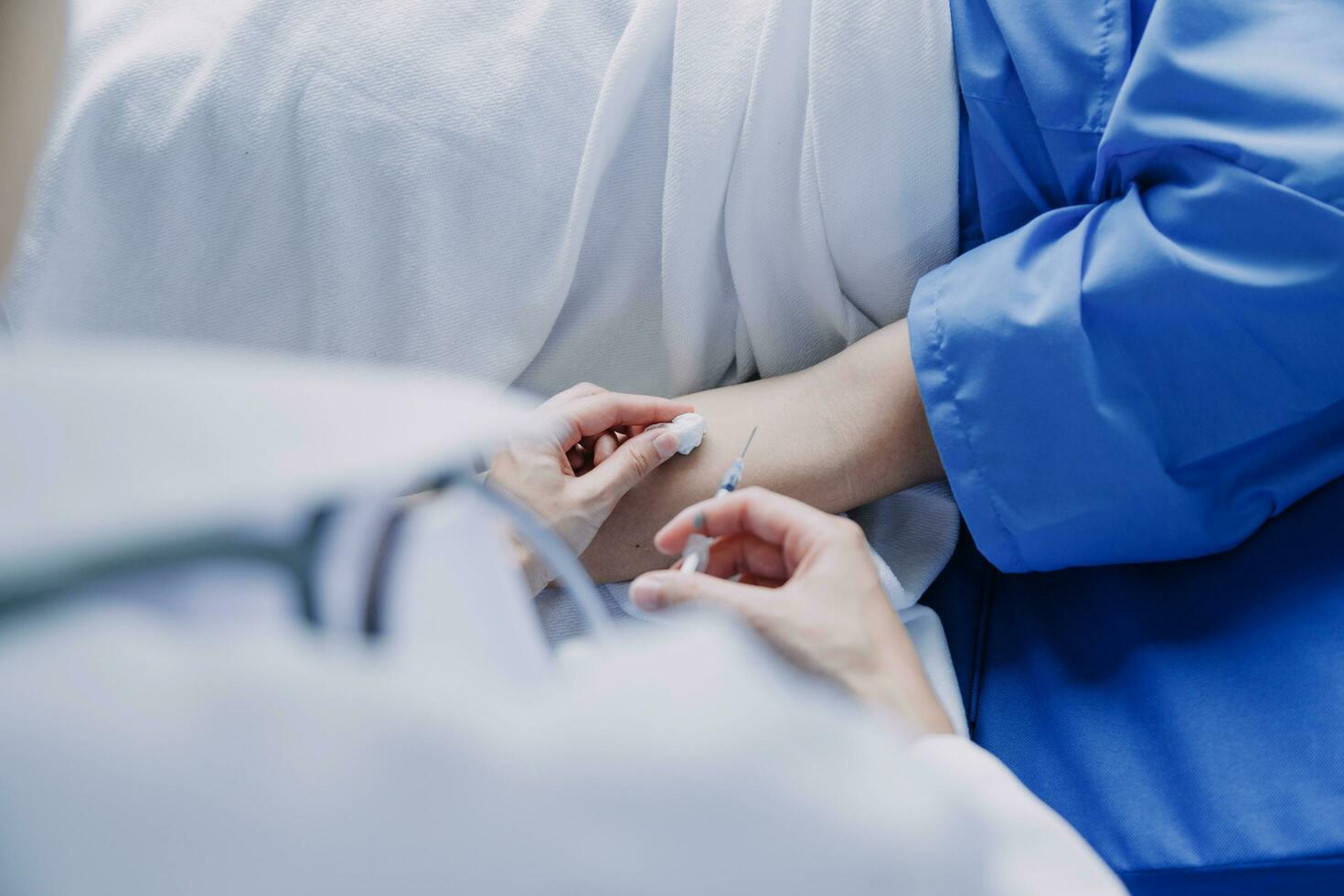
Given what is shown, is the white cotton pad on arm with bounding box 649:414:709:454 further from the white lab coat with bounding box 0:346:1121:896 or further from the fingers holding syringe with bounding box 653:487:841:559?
the white lab coat with bounding box 0:346:1121:896

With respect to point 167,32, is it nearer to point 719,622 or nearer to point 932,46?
point 932,46

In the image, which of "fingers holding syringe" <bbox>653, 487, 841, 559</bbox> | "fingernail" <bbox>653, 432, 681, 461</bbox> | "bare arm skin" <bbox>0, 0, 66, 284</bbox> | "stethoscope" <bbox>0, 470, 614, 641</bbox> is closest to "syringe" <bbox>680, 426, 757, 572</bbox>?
"fingers holding syringe" <bbox>653, 487, 841, 559</bbox>

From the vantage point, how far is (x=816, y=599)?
64cm

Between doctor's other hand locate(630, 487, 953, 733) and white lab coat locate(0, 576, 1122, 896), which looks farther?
doctor's other hand locate(630, 487, 953, 733)

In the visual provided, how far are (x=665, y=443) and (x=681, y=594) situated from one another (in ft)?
0.90

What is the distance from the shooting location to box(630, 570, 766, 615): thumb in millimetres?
615

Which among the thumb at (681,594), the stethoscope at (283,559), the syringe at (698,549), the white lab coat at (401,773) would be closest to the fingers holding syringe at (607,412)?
the syringe at (698,549)

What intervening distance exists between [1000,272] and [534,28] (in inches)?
18.2

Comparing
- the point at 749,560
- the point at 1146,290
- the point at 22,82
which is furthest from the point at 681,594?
the point at 22,82

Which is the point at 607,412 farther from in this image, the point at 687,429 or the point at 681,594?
the point at 681,594

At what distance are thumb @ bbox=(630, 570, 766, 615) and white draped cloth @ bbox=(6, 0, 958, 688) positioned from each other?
36 cm

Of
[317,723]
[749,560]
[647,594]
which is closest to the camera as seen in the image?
[317,723]

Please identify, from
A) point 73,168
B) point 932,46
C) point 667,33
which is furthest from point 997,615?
point 73,168

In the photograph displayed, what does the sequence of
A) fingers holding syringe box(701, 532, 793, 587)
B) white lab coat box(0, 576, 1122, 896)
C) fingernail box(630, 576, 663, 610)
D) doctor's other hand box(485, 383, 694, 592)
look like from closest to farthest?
white lab coat box(0, 576, 1122, 896) < fingernail box(630, 576, 663, 610) < fingers holding syringe box(701, 532, 793, 587) < doctor's other hand box(485, 383, 694, 592)
